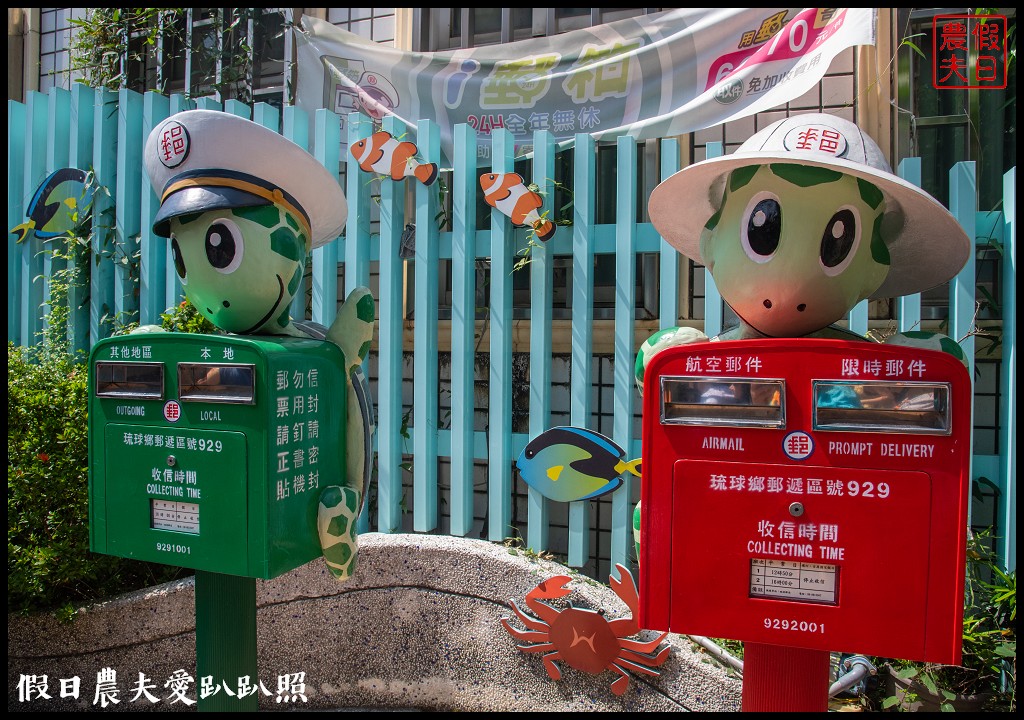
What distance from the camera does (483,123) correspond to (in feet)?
14.2

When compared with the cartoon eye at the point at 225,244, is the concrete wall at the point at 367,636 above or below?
below

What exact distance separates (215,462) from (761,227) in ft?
5.84

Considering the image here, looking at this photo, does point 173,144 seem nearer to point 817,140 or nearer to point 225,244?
point 225,244

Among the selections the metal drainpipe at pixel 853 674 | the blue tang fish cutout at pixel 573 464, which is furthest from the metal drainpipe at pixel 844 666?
the blue tang fish cutout at pixel 573 464

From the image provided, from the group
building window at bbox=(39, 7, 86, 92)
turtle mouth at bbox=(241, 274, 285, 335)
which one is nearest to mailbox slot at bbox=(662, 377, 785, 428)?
turtle mouth at bbox=(241, 274, 285, 335)

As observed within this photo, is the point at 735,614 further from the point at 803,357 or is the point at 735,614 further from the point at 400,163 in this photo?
the point at 400,163

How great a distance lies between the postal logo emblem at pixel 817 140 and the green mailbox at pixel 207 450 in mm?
1635

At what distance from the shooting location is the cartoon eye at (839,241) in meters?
1.98

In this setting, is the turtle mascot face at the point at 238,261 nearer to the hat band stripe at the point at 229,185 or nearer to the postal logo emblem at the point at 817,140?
the hat band stripe at the point at 229,185

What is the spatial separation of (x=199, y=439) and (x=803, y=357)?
5.87ft

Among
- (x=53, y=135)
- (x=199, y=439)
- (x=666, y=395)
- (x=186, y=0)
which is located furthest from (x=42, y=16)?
(x=666, y=395)

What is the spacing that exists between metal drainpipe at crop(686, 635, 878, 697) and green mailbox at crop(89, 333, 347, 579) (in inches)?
66.3

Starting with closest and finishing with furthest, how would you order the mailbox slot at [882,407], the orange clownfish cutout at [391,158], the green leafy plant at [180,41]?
the mailbox slot at [882,407], the orange clownfish cutout at [391,158], the green leafy plant at [180,41]

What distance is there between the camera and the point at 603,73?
4.11 meters
